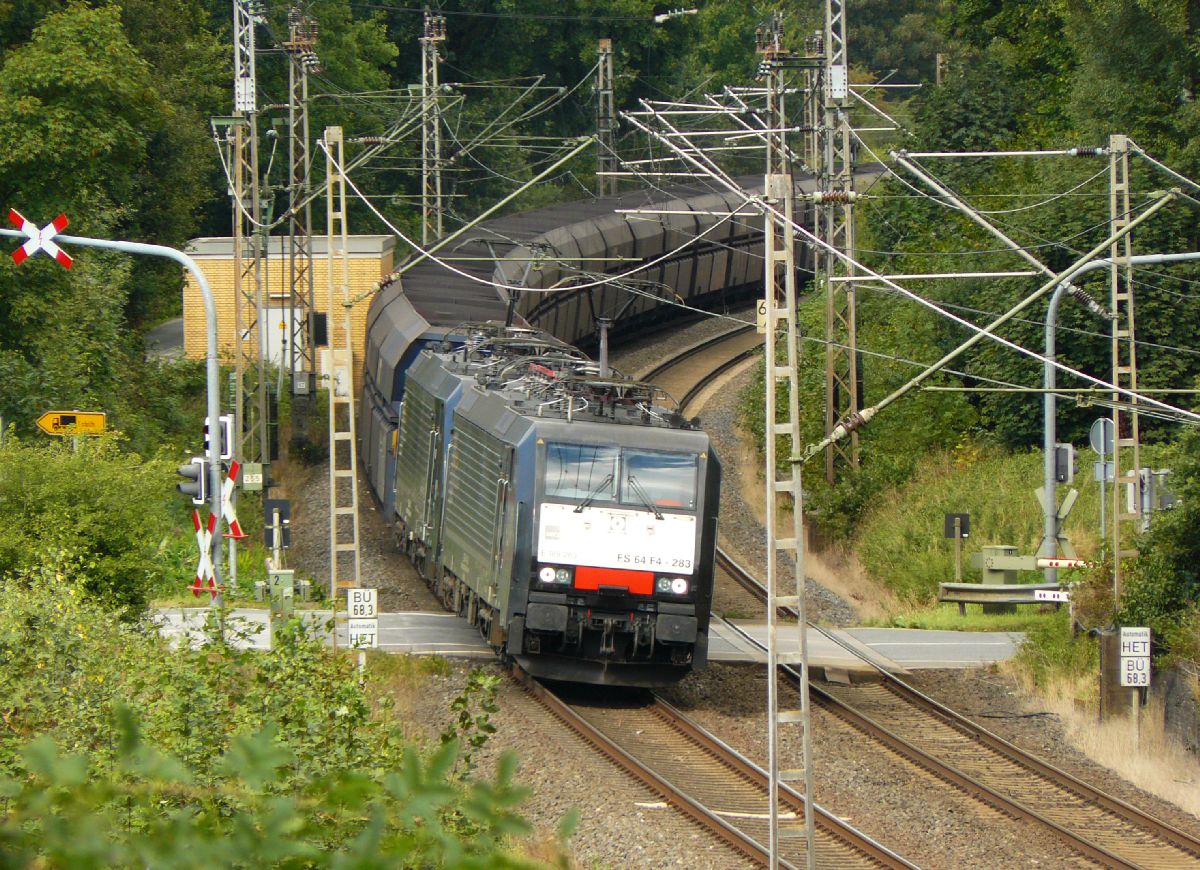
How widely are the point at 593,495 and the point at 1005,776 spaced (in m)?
4.89

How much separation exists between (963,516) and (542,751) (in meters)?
10.9

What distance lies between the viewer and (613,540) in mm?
17469

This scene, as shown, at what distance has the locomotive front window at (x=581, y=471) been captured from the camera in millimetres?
17500

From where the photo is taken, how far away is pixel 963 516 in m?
25.3

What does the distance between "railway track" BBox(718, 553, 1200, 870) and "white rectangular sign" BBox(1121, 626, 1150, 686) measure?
66.0 inches

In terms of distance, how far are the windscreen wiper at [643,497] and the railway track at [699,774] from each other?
2.16 meters

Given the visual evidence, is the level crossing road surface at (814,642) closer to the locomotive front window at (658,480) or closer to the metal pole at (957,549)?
the metal pole at (957,549)

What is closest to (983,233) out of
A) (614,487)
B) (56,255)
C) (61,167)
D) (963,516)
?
(963,516)

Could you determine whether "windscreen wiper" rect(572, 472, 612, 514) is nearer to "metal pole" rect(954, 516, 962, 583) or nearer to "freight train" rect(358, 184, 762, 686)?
"freight train" rect(358, 184, 762, 686)

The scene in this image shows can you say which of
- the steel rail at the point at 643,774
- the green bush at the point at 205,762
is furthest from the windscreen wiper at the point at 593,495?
the green bush at the point at 205,762

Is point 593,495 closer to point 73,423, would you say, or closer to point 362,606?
point 362,606

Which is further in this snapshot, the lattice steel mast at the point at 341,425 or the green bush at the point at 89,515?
the lattice steel mast at the point at 341,425

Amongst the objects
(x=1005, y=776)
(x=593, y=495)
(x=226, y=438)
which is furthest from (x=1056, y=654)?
(x=226, y=438)

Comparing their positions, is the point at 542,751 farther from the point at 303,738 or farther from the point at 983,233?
the point at 983,233
